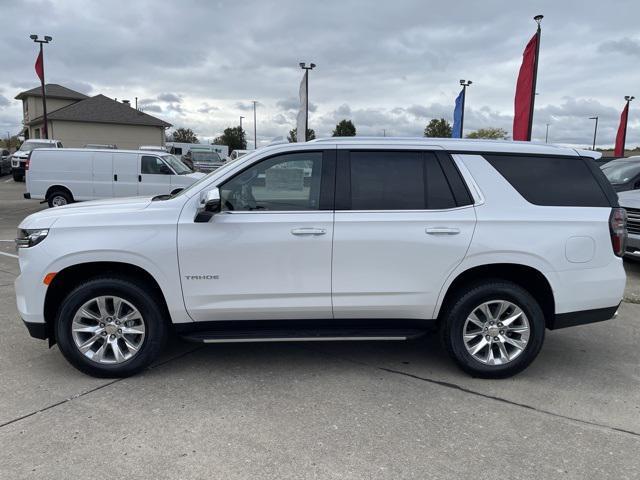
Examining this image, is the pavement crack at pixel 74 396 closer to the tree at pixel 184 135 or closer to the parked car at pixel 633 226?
the parked car at pixel 633 226

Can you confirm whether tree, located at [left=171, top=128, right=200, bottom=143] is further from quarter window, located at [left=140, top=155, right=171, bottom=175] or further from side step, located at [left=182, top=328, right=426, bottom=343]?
side step, located at [left=182, top=328, right=426, bottom=343]

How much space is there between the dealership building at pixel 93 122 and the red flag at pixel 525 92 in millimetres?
36005

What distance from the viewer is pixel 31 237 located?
3883 millimetres

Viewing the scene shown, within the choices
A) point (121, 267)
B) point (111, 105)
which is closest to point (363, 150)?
point (121, 267)

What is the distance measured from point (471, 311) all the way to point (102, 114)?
43420 millimetres

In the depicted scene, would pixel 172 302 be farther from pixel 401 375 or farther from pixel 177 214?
pixel 401 375

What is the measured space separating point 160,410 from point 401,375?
1.86 metres

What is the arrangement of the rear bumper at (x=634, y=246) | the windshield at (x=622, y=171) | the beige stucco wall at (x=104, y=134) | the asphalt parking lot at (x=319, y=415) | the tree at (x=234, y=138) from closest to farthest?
the asphalt parking lot at (x=319, y=415) → the rear bumper at (x=634, y=246) → the windshield at (x=622, y=171) → the beige stucco wall at (x=104, y=134) → the tree at (x=234, y=138)

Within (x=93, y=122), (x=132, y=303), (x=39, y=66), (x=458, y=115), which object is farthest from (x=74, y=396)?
(x=93, y=122)

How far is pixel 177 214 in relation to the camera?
3.88 m

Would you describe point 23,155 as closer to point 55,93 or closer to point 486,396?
point 55,93

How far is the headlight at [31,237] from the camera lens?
12.6 feet

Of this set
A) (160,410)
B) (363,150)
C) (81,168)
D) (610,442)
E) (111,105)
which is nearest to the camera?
(610,442)

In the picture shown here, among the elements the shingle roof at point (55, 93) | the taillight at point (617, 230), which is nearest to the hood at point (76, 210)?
the taillight at point (617, 230)
